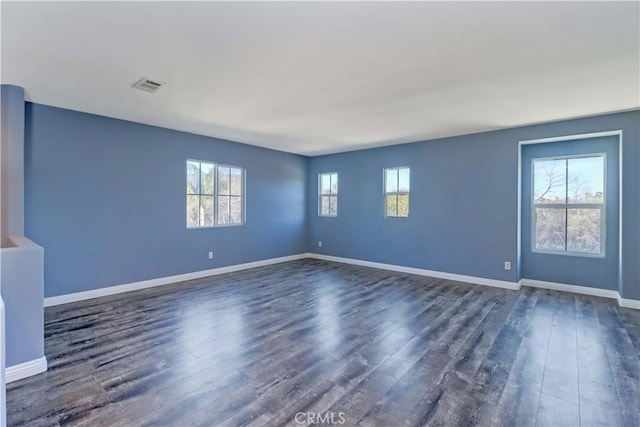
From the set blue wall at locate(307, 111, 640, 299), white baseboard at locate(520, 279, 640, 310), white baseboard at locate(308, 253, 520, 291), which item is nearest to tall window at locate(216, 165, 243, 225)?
blue wall at locate(307, 111, 640, 299)

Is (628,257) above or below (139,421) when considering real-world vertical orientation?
above

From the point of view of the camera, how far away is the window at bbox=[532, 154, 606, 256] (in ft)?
14.6

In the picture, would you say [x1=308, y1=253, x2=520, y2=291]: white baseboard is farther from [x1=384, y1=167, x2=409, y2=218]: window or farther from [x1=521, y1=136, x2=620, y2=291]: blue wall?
[x1=384, y1=167, x2=409, y2=218]: window

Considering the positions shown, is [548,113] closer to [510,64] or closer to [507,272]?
[510,64]

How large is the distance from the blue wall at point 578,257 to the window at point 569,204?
0.24 feet

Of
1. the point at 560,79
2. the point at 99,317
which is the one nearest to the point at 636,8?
the point at 560,79

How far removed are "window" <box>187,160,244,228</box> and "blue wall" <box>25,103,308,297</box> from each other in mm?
140

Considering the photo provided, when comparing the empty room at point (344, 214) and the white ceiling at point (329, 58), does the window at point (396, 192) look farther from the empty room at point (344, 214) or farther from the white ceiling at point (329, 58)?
the white ceiling at point (329, 58)

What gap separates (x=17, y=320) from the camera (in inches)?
89.3

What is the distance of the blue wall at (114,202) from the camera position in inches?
149

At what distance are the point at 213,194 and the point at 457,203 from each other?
426 cm

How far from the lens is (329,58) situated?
2.52 metres

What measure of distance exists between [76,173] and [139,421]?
3.48m

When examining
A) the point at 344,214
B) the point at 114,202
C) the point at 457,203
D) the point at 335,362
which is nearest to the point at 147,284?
the point at 114,202
